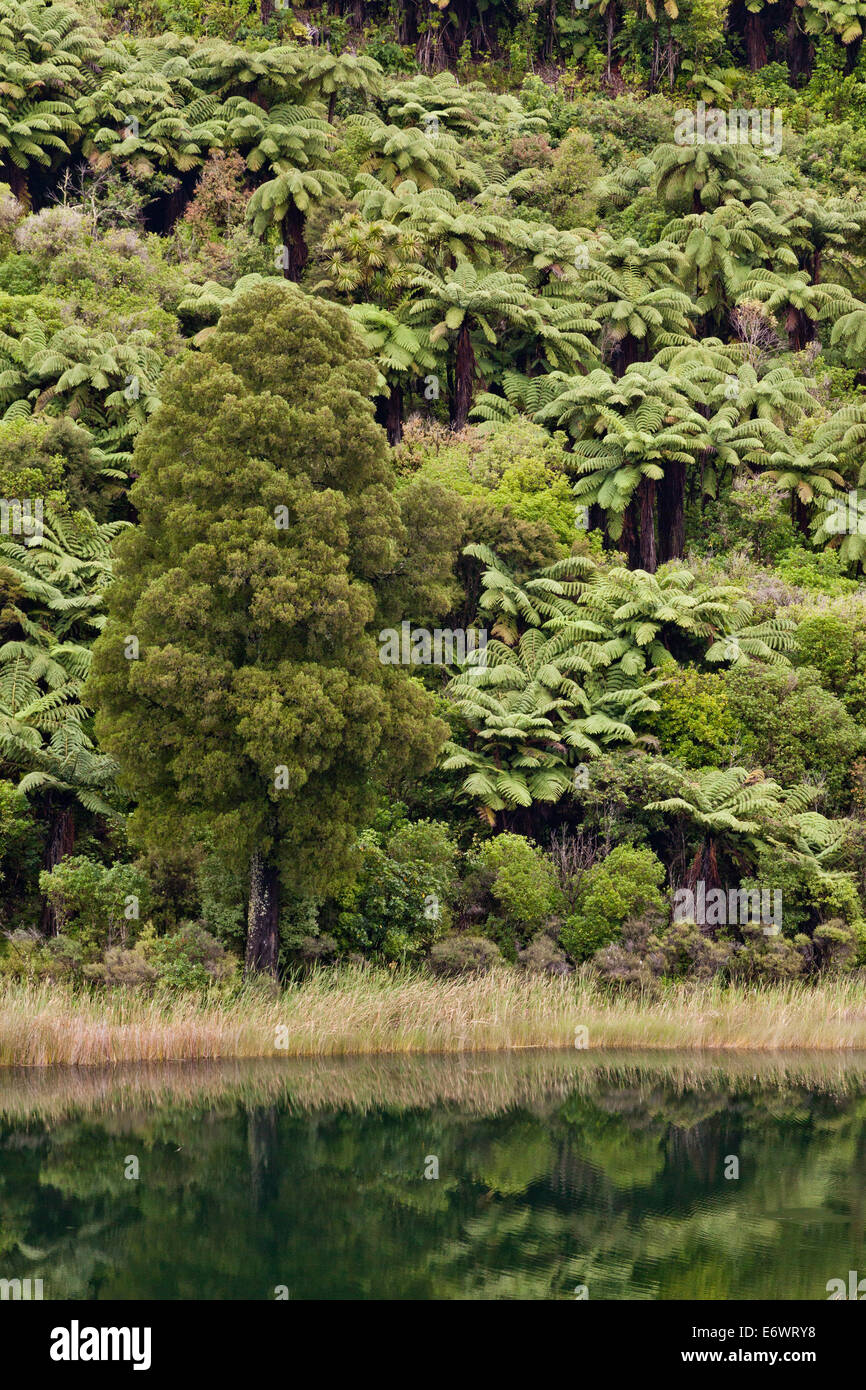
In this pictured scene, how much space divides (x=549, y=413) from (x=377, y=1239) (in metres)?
25.2

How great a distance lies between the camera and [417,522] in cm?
2073

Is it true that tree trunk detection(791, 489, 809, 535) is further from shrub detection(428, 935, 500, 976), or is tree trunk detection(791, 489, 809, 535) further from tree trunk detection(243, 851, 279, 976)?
tree trunk detection(243, 851, 279, 976)

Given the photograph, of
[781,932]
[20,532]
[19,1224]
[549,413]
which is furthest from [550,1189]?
[549,413]

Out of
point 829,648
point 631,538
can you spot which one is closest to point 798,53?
point 631,538

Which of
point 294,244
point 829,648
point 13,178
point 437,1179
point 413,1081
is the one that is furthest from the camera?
point 13,178

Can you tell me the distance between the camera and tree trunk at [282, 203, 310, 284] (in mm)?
39969

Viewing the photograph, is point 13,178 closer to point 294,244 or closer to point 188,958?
point 294,244

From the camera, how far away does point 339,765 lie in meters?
19.3

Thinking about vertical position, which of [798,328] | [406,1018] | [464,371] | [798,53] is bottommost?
[406,1018]

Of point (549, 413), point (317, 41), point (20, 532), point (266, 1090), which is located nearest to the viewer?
point (266, 1090)

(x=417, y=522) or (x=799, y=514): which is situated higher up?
(x=799, y=514)

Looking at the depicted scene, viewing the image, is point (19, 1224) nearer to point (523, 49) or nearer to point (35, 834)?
point (35, 834)

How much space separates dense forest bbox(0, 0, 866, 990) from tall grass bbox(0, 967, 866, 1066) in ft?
2.68

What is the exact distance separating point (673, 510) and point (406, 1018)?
1789 centimetres
